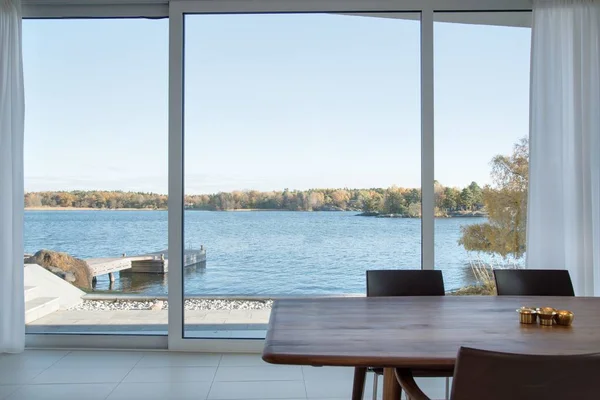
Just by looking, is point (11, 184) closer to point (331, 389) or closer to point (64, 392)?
point (64, 392)

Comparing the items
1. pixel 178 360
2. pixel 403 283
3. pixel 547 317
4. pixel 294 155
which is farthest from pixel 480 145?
pixel 178 360

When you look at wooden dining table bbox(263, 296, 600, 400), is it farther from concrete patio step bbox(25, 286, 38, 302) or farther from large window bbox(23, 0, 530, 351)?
concrete patio step bbox(25, 286, 38, 302)

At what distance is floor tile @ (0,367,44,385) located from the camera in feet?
10.1

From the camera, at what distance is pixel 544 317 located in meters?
1.85

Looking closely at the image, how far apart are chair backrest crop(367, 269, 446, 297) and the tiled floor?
2.36 ft

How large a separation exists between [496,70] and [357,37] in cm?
110

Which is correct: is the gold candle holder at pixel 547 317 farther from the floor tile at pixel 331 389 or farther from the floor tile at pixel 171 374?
the floor tile at pixel 171 374

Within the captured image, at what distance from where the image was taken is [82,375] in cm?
319

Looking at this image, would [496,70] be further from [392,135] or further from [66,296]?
[66,296]

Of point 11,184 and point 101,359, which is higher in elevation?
point 11,184

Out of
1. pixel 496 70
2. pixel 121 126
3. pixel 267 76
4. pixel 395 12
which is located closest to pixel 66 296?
pixel 121 126

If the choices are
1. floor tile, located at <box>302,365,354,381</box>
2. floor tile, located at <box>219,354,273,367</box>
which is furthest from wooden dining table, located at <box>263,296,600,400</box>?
floor tile, located at <box>219,354,273,367</box>

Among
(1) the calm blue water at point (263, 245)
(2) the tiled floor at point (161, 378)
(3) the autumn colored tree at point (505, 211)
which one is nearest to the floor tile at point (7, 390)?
(2) the tiled floor at point (161, 378)

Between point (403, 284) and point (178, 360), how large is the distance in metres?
1.78
